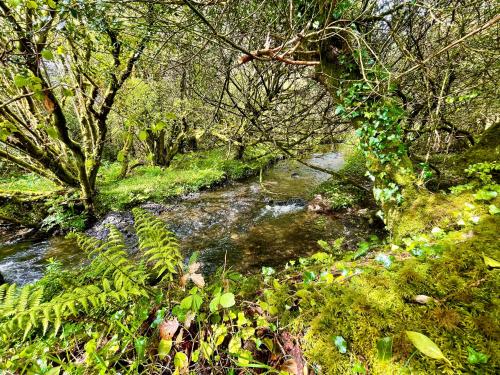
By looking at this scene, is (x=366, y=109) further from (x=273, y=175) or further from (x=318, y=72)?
(x=273, y=175)

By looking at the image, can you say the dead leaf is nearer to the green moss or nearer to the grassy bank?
the grassy bank

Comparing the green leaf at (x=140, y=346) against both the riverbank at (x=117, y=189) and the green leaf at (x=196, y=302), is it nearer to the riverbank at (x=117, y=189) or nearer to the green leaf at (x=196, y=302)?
the green leaf at (x=196, y=302)

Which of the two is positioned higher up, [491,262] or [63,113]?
[63,113]

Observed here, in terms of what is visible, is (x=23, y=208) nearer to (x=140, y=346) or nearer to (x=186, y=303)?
(x=140, y=346)

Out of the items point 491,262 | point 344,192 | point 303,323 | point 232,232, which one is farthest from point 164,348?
point 344,192

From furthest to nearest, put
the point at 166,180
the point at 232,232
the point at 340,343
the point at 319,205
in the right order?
the point at 166,180, the point at 319,205, the point at 232,232, the point at 340,343

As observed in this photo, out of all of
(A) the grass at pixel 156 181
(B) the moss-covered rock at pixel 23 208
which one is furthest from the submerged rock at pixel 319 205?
(B) the moss-covered rock at pixel 23 208

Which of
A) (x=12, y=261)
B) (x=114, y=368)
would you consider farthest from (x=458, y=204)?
(x=12, y=261)

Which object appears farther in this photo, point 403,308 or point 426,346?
point 403,308

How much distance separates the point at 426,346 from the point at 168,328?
115 centimetres

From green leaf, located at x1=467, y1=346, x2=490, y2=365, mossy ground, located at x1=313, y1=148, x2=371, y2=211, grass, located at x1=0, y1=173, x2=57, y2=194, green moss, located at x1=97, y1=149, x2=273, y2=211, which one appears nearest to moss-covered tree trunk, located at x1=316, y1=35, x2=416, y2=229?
mossy ground, located at x1=313, y1=148, x2=371, y2=211

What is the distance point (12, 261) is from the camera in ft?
17.2

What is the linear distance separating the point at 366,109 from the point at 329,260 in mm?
2803

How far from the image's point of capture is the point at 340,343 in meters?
1.04
